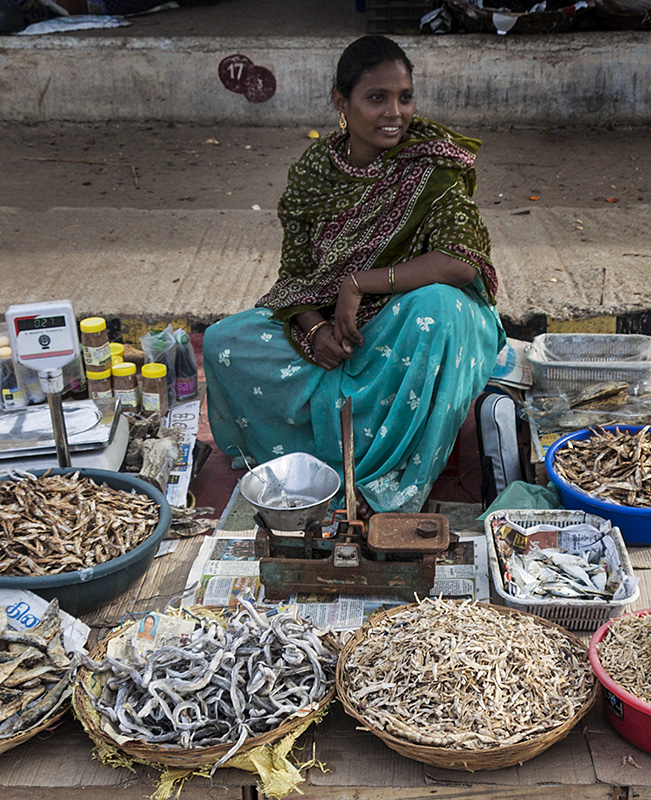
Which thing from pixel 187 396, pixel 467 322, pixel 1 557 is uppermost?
pixel 467 322

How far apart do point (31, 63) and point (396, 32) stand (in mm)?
3043

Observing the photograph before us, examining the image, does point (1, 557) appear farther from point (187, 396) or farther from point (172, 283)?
point (172, 283)

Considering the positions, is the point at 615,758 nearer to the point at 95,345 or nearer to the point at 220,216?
the point at 95,345

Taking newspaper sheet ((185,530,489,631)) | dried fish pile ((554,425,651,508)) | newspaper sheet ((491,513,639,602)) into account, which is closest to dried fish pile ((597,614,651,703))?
newspaper sheet ((491,513,639,602))

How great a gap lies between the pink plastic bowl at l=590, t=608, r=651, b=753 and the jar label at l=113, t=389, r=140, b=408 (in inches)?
84.1

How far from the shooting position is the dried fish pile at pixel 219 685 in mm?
1901

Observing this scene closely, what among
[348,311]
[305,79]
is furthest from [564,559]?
[305,79]

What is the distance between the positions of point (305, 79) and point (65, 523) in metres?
5.40

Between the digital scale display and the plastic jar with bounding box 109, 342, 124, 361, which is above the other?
the digital scale display

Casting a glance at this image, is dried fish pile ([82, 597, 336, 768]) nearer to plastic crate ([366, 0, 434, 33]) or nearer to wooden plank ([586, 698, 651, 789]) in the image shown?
wooden plank ([586, 698, 651, 789])

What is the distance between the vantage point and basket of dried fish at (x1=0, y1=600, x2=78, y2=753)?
1958 millimetres

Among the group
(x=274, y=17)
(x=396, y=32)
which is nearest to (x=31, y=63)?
(x=274, y=17)

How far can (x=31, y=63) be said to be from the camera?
7.21 metres

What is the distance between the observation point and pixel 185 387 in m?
3.73
